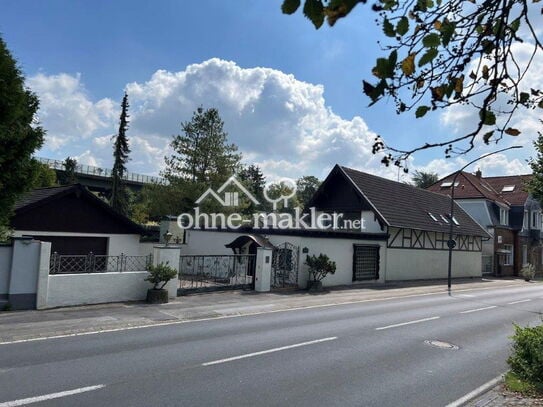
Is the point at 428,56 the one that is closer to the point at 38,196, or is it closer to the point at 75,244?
the point at 75,244

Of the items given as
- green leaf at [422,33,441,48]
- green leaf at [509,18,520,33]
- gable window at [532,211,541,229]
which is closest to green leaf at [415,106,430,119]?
green leaf at [422,33,441,48]

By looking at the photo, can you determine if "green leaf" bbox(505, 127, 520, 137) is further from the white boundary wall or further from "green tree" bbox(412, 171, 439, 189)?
"green tree" bbox(412, 171, 439, 189)

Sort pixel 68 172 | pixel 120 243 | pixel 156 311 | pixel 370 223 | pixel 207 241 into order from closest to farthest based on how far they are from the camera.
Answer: pixel 156 311
pixel 120 243
pixel 207 241
pixel 370 223
pixel 68 172

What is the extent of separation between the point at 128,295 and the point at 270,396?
9.48 metres

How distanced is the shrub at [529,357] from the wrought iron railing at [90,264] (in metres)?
11.4

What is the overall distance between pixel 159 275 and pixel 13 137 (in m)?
6.20

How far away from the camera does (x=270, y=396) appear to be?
6188mm

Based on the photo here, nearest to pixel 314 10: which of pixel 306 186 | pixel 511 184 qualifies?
pixel 511 184

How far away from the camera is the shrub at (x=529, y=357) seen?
6.71 m

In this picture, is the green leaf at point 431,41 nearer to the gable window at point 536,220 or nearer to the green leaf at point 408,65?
the green leaf at point 408,65

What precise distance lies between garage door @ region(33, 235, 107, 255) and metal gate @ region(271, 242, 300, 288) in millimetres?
8172

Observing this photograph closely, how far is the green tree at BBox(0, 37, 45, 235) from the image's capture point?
13000mm

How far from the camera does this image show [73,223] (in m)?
19.4

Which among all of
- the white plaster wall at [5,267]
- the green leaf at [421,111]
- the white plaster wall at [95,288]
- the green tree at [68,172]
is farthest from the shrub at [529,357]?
the green tree at [68,172]
